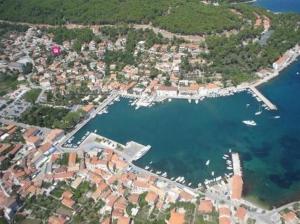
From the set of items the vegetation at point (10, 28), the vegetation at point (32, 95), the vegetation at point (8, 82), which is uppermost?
the vegetation at point (32, 95)

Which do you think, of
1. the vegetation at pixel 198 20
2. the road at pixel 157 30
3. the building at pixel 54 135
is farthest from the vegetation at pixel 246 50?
the building at pixel 54 135

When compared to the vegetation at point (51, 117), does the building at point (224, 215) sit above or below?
above

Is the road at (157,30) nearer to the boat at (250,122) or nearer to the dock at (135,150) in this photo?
the boat at (250,122)

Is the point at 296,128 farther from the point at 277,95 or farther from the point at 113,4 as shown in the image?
the point at 113,4

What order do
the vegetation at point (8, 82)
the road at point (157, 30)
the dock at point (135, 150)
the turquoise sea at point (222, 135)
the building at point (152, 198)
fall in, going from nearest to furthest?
the building at point (152, 198)
the turquoise sea at point (222, 135)
the dock at point (135, 150)
the vegetation at point (8, 82)
the road at point (157, 30)

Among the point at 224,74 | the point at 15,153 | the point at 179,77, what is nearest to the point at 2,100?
the point at 15,153
